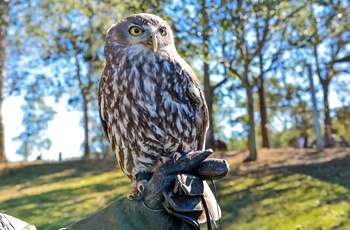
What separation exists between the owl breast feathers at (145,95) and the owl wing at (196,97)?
0.01 m

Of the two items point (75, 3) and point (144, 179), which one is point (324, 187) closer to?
point (144, 179)

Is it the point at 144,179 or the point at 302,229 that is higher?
the point at 144,179

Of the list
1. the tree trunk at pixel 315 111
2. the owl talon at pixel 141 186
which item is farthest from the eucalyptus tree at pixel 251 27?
the owl talon at pixel 141 186

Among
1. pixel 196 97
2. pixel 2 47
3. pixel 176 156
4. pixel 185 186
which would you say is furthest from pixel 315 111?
pixel 2 47

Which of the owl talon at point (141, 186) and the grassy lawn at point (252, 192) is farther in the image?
the grassy lawn at point (252, 192)

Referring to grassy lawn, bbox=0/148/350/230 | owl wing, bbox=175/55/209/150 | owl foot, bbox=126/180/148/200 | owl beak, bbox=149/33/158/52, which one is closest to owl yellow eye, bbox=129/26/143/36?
owl beak, bbox=149/33/158/52

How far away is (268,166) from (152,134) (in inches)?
361

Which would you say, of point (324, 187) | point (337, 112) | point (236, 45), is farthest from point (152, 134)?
point (337, 112)

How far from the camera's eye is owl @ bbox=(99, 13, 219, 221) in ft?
9.04

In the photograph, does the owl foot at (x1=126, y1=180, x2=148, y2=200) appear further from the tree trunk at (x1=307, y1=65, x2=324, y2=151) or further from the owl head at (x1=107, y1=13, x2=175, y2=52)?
the tree trunk at (x1=307, y1=65, x2=324, y2=151)

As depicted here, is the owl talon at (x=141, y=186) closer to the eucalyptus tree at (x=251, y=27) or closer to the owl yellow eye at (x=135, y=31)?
the owl yellow eye at (x=135, y=31)

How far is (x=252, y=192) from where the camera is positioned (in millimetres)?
9305

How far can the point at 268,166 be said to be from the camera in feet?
37.5

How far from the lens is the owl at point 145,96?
9.04ft
